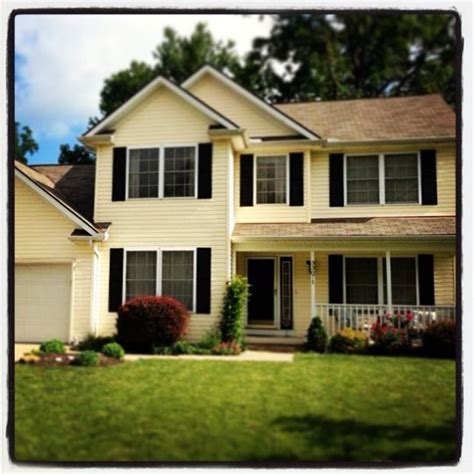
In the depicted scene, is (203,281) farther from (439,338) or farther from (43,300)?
(439,338)

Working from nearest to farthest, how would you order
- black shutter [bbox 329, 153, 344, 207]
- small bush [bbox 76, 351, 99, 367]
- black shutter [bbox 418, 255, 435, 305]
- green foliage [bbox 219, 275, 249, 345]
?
small bush [bbox 76, 351, 99, 367] → green foliage [bbox 219, 275, 249, 345] → black shutter [bbox 418, 255, 435, 305] → black shutter [bbox 329, 153, 344, 207]

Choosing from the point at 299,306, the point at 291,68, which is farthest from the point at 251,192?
A: the point at 291,68

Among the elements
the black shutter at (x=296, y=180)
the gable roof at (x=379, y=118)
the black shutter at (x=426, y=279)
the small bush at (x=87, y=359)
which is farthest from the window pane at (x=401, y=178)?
the small bush at (x=87, y=359)

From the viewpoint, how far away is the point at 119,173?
9578 mm

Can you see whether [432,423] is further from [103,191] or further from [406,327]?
[103,191]

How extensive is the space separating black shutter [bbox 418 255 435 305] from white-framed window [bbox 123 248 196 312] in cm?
527

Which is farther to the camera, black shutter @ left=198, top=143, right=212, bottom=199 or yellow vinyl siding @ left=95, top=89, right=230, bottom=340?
black shutter @ left=198, top=143, right=212, bottom=199

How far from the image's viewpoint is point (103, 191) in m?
9.59

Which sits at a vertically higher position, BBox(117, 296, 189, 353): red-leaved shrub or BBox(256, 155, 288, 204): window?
BBox(256, 155, 288, 204): window

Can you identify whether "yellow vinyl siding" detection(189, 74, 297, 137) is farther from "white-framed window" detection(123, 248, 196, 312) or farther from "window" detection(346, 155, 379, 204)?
"white-framed window" detection(123, 248, 196, 312)

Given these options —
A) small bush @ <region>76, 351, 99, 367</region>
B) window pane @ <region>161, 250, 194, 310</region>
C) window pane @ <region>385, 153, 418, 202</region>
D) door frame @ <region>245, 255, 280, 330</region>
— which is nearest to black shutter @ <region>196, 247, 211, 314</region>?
window pane @ <region>161, 250, 194, 310</region>

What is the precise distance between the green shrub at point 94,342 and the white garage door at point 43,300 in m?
0.35

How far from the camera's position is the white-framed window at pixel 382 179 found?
34.1 feet

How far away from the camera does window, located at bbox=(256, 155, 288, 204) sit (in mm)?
10555
